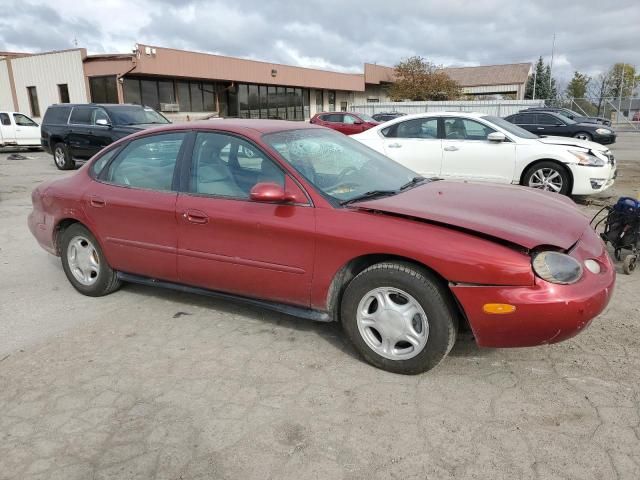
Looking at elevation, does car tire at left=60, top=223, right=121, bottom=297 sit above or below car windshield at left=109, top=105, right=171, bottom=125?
below

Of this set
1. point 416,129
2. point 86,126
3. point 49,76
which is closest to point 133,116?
point 86,126

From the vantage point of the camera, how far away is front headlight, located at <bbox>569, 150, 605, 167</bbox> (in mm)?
8180

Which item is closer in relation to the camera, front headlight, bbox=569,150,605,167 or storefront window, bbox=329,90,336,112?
front headlight, bbox=569,150,605,167

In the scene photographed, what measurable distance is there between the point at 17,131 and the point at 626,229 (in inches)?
843

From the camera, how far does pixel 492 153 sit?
338 inches

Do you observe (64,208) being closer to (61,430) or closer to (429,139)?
(61,430)

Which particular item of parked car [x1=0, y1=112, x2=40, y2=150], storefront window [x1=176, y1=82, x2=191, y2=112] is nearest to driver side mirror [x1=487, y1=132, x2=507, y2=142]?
parked car [x1=0, y1=112, x2=40, y2=150]

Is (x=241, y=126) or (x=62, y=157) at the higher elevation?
(x=241, y=126)

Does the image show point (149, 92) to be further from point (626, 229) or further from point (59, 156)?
point (626, 229)

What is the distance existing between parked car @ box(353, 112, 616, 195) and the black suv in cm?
704

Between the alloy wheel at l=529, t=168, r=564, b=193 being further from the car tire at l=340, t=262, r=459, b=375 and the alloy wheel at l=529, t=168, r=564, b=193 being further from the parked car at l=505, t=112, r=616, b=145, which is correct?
A: the parked car at l=505, t=112, r=616, b=145

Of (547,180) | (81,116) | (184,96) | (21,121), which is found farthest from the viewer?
(184,96)

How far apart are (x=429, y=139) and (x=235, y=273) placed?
20.7ft

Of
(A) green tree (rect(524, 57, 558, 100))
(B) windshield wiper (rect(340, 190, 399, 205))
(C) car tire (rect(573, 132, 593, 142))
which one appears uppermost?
(A) green tree (rect(524, 57, 558, 100))
